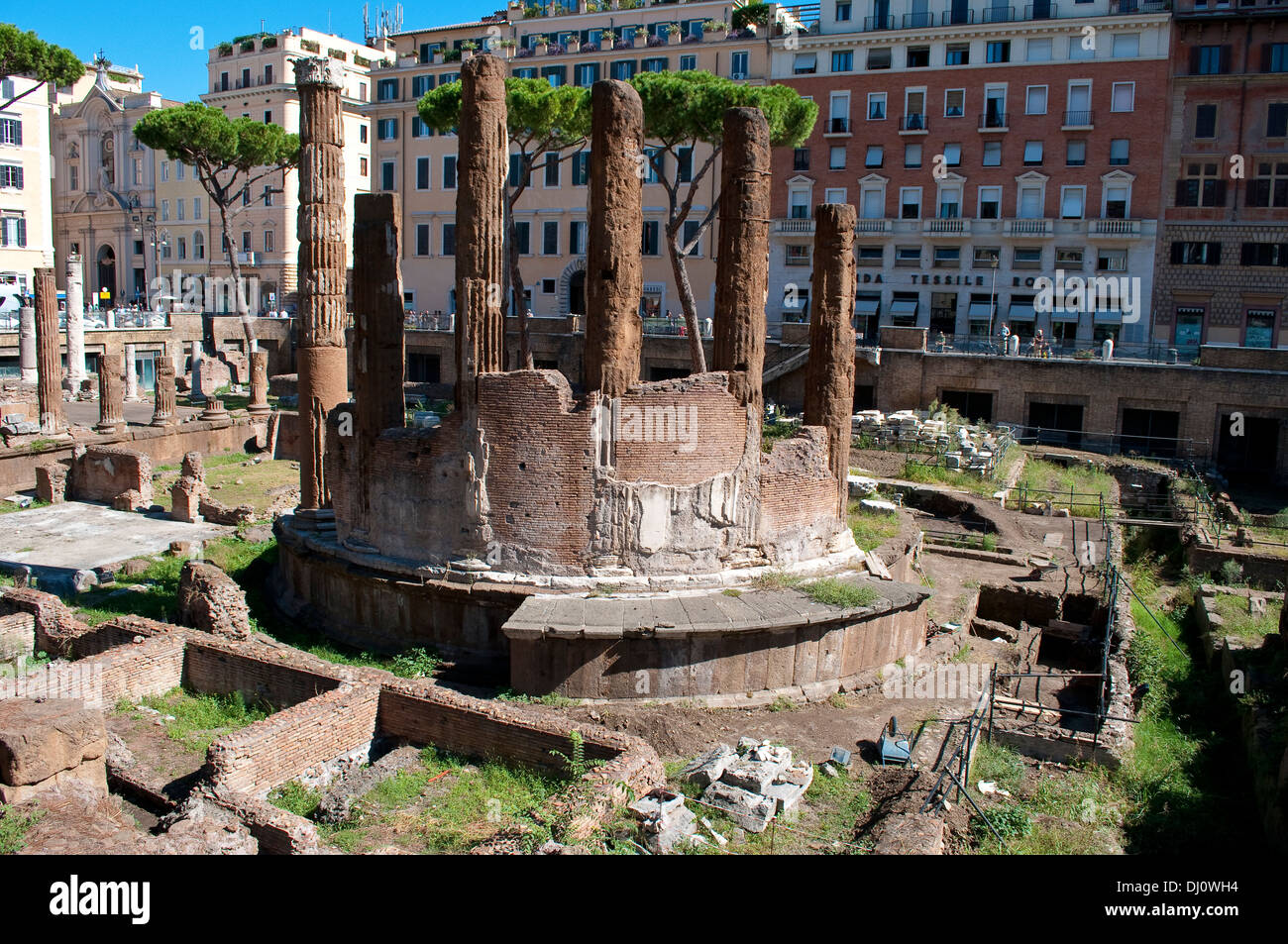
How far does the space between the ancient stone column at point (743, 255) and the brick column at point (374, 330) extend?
437 cm

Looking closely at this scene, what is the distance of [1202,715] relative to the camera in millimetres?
13242

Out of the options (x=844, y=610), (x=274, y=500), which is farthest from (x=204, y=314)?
(x=844, y=610)

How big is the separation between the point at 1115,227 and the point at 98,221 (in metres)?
50.5

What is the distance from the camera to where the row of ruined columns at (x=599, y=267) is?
510 inches

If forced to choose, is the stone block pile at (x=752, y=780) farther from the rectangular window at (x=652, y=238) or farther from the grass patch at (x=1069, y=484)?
the rectangular window at (x=652, y=238)

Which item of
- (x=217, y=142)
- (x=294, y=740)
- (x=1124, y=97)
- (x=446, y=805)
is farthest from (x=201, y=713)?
(x=1124, y=97)

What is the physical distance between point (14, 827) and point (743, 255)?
9.92 metres

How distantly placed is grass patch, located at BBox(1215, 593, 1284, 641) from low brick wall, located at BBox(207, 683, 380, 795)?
38.7 ft

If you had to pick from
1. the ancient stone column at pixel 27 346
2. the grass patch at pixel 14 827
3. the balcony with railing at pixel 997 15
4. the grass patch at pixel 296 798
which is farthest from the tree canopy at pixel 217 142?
the grass patch at pixel 14 827

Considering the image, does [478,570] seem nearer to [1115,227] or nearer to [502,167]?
[502,167]

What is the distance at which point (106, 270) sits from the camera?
57.8 metres

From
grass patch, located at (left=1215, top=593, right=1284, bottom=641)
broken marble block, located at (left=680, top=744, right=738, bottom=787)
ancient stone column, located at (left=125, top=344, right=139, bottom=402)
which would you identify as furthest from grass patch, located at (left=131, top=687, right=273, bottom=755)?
ancient stone column, located at (left=125, top=344, right=139, bottom=402)

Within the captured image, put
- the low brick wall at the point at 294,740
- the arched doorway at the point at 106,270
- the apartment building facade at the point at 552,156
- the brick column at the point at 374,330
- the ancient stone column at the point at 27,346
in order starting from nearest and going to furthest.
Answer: the low brick wall at the point at 294,740 < the brick column at the point at 374,330 < the ancient stone column at the point at 27,346 < the apartment building facade at the point at 552,156 < the arched doorway at the point at 106,270

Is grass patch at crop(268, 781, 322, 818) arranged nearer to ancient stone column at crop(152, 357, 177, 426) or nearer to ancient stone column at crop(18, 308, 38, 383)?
ancient stone column at crop(152, 357, 177, 426)
